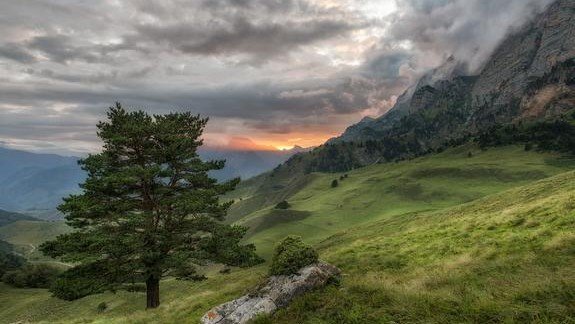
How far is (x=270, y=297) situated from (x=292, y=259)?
244 centimetres

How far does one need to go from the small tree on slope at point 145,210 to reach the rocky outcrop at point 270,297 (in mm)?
15529

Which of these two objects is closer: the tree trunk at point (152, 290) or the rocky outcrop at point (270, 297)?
the rocky outcrop at point (270, 297)

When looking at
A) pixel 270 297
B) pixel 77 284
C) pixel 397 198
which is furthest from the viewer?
pixel 397 198

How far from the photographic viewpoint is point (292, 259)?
21.7 meters

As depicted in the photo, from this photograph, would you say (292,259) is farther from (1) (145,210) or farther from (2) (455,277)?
(1) (145,210)

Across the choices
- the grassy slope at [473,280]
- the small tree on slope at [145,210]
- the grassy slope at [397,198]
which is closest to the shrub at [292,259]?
the grassy slope at [473,280]

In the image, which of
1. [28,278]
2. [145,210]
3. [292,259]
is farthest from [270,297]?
[28,278]

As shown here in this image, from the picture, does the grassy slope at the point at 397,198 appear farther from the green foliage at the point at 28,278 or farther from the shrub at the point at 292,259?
the shrub at the point at 292,259

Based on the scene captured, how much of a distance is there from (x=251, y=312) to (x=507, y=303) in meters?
10.4

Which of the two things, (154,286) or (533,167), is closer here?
(154,286)

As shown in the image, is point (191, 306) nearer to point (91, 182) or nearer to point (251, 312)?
point (251, 312)

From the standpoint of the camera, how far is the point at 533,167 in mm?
179000

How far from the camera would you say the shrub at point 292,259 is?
21469 mm

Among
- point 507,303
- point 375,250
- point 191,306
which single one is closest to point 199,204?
point 191,306
